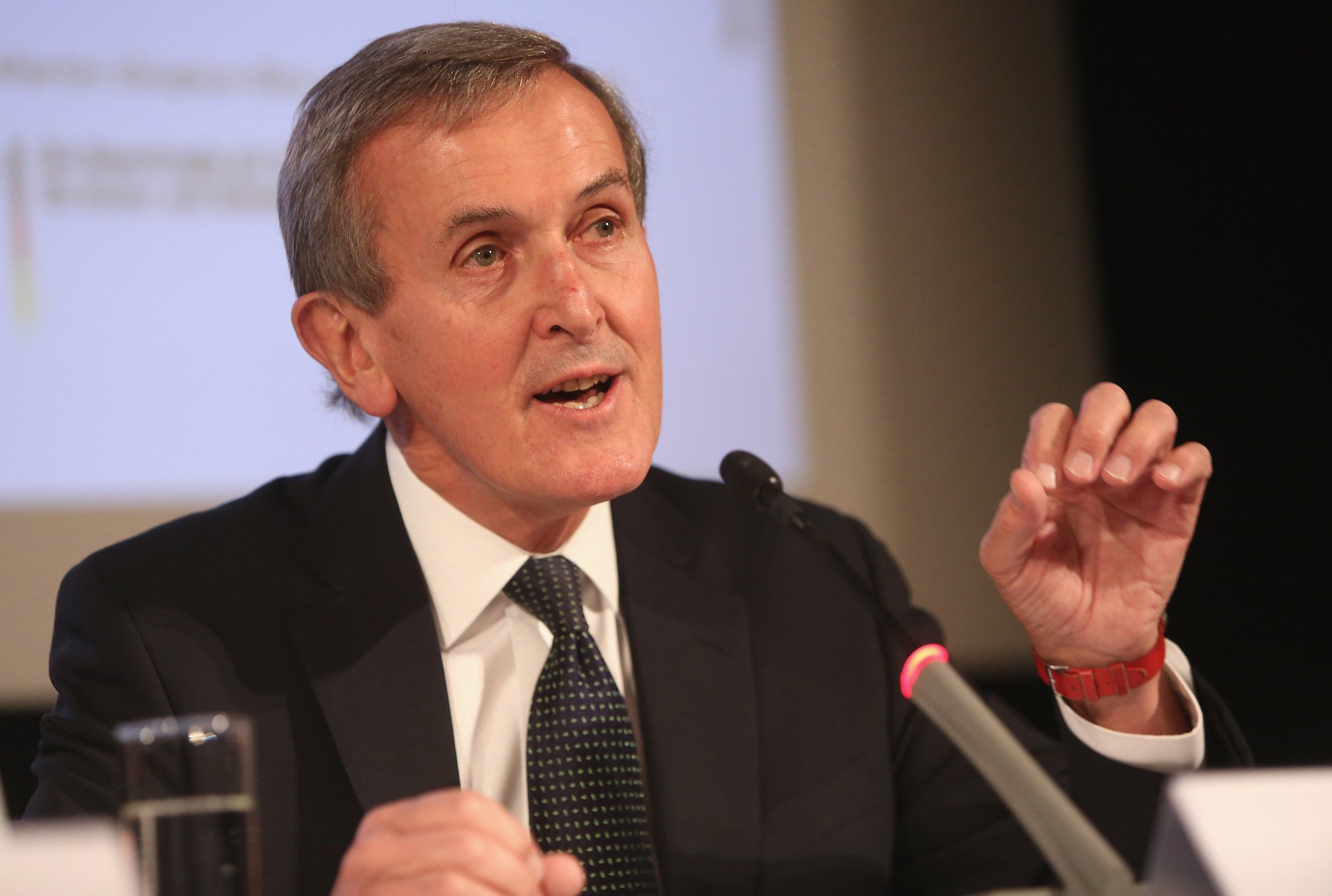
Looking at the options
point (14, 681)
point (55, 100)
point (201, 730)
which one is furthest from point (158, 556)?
point (55, 100)

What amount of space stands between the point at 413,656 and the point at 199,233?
1.68 metres

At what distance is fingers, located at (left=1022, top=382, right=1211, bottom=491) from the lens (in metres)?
1.53

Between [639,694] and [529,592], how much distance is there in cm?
21

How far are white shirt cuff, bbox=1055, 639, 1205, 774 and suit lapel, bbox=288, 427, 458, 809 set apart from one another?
2.76 ft

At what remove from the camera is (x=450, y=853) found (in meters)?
1.06

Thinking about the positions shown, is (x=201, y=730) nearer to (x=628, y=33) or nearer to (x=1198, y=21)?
(x=628, y=33)

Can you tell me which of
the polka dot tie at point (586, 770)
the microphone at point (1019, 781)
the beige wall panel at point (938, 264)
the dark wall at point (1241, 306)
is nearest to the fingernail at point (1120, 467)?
the microphone at point (1019, 781)

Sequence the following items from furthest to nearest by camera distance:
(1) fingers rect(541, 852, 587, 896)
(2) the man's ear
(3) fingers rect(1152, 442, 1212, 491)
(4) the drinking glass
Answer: (2) the man's ear < (3) fingers rect(1152, 442, 1212, 491) < (1) fingers rect(541, 852, 587, 896) < (4) the drinking glass

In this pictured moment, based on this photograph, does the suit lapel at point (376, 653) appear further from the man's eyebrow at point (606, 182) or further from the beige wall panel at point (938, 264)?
the beige wall panel at point (938, 264)

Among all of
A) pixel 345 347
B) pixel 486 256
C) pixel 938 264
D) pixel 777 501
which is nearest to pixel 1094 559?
pixel 777 501

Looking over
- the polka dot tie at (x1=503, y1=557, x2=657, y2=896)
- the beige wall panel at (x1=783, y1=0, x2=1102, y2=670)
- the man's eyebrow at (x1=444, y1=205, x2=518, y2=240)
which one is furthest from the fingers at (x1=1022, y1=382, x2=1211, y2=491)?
the beige wall panel at (x1=783, y1=0, x2=1102, y2=670)

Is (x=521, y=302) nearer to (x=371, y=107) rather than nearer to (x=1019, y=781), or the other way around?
(x=371, y=107)

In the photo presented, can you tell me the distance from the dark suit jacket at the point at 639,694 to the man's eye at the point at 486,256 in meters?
0.38

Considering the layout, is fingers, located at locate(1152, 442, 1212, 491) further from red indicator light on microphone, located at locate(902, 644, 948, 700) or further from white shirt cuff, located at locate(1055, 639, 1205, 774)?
red indicator light on microphone, located at locate(902, 644, 948, 700)
